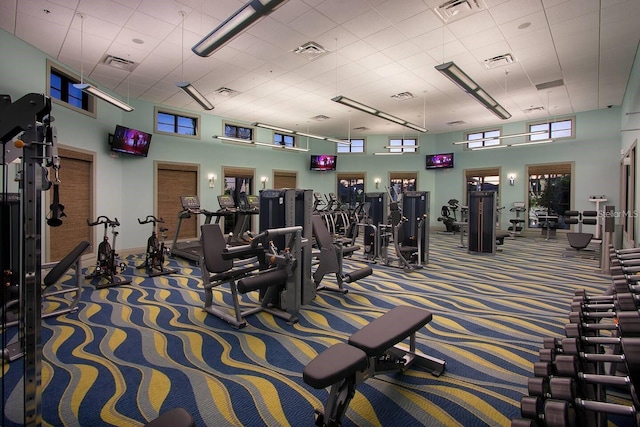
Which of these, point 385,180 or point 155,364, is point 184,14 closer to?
point 155,364

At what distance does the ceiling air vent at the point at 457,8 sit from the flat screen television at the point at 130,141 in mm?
6860

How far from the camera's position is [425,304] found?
4.13 metres

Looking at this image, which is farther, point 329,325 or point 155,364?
point 329,325

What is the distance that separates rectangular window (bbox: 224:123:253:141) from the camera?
1057 centimetres

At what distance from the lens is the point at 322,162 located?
1278 cm

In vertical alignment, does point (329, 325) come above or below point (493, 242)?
below

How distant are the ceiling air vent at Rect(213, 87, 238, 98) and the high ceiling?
3 cm

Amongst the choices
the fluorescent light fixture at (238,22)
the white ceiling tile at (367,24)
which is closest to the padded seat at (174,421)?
the fluorescent light fixture at (238,22)

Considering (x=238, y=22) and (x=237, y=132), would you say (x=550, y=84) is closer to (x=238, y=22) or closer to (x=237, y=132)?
(x=238, y=22)

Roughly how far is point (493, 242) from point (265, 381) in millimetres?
7019

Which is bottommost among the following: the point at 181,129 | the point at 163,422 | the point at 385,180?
the point at 163,422

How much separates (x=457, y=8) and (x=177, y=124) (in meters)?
7.76

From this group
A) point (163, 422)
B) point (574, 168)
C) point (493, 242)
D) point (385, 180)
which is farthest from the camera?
point (385, 180)

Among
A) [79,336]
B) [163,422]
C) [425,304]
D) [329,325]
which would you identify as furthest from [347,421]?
[79,336]
